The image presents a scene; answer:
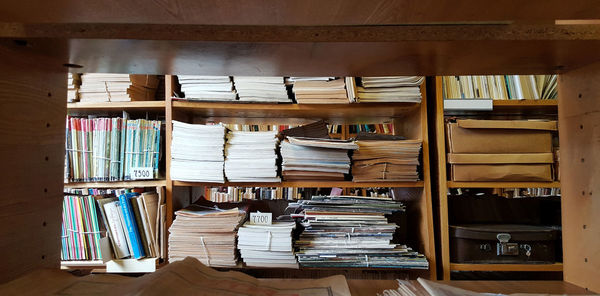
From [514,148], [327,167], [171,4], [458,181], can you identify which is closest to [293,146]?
[327,167]

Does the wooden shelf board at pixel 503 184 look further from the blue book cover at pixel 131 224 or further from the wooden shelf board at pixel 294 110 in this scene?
the blue book cover at pixel 131 224

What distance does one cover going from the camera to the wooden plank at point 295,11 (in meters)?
0.52

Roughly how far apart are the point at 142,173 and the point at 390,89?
3.89ft

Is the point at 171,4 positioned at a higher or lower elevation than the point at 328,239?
higher

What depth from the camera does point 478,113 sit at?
1.94 metres

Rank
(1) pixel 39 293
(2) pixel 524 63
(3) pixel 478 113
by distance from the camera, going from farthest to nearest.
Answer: (3) pixel 478 113 → (2) pixel 524 63 → (1) pixel 39 293

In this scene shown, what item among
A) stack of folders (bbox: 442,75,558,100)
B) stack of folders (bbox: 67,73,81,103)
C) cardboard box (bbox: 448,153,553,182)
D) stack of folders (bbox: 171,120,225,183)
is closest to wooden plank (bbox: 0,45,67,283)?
stack of folders (bbox: 171,120,225,183)

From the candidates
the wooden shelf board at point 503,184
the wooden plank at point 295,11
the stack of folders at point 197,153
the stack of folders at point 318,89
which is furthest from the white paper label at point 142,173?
the wooden shelf board at point 503,184

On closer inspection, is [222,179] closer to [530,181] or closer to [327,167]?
[327,167]

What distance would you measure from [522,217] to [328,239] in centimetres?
95

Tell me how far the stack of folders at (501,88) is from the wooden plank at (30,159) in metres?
1.71

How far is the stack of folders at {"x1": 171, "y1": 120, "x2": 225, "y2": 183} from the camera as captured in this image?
1.63 m

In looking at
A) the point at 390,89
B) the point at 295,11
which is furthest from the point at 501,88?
the point at 295,11

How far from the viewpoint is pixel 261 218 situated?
1.66m
